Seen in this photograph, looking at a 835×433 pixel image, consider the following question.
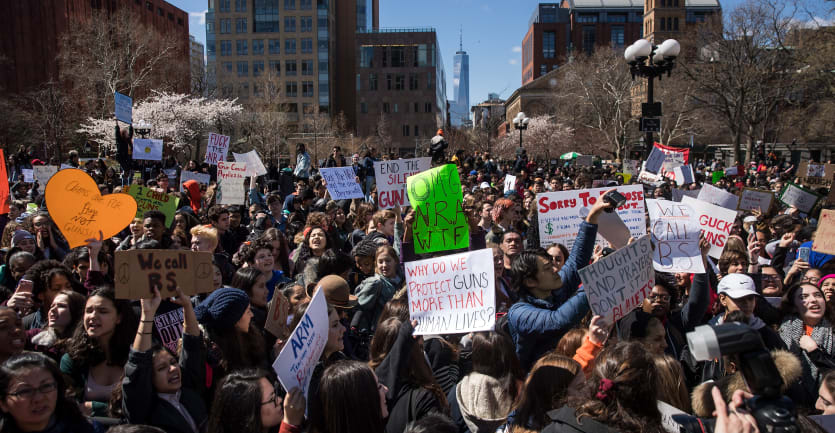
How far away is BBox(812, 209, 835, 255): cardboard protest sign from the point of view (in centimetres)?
677

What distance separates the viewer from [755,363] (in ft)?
6.01

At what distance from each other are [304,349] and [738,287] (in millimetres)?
3255

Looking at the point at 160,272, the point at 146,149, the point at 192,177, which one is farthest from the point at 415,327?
the point at 146,149

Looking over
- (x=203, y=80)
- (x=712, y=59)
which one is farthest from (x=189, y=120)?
(x=712, y=59)

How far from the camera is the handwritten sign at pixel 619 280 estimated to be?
3.83 metres

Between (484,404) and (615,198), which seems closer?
(484,404)

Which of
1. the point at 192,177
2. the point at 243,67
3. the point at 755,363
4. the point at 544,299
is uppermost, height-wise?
the point at 243,67

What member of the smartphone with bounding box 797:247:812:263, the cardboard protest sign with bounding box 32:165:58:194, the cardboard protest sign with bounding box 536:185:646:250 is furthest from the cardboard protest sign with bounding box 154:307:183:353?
the cardboard protest sign with bounding box 32:165:58:194

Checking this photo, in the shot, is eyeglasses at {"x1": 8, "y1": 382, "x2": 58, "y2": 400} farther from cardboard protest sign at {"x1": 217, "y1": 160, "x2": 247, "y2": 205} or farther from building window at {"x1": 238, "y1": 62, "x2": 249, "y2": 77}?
building window at {"x1": 238, "y1": 62, "x2": 249, "y2": 77}

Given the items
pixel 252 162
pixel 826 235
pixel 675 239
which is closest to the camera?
pixel 675 239

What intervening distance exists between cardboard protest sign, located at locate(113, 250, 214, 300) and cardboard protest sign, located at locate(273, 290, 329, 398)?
3.23ft

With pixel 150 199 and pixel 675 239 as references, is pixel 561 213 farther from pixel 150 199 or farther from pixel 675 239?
pixel 150 199

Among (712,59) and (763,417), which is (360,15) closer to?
(712,59)


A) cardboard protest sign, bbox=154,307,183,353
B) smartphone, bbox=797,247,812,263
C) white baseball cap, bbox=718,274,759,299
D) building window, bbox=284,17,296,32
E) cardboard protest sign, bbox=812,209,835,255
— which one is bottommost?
cardboard protest sign, bbox=154,307,183,353
